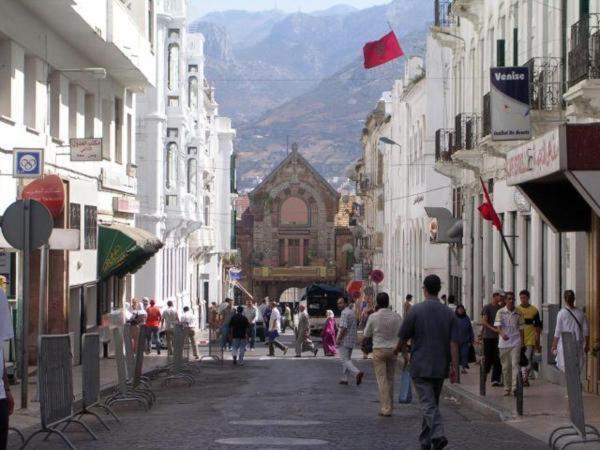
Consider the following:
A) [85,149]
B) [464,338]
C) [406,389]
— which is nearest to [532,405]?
[406,389]

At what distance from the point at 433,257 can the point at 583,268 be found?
29035 mm

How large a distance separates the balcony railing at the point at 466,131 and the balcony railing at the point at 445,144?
1.43 meters

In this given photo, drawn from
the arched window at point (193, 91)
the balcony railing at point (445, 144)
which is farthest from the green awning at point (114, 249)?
the arched window at point (193, 91)

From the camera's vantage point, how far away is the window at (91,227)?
107 feet

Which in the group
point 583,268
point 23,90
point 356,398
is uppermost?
point 23,90

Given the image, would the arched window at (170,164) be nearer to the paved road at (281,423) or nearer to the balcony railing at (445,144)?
the balcony railing at (445,144)

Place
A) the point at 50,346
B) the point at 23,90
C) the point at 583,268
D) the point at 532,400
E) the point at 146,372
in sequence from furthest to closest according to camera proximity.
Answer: the point at 146,372 → the point at 23,90 → the point at 583,268 → the point at 532,400 → the point at 50,346

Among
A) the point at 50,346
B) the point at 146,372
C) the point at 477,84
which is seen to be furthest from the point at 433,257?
the point at 50,346

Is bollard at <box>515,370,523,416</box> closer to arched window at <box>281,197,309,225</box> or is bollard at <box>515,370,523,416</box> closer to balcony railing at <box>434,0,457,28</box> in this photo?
balcony railing at <box>434,0,457,28</box>

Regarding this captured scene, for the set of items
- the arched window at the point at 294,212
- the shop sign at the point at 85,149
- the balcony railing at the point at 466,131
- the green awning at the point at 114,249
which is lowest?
the green awning at the point at 114,249

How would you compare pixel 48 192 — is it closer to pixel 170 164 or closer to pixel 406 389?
pixel 406 389

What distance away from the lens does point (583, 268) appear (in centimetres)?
2512

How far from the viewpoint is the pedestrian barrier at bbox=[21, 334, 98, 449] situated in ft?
46.9

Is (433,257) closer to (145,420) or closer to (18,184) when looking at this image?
(18,184)
